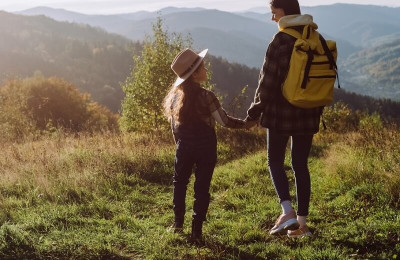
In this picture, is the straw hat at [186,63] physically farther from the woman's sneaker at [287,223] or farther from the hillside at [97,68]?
the hillside at [97,68]

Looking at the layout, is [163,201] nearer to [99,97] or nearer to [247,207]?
[247,207]

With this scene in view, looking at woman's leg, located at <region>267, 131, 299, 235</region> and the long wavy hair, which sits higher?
the long wavy hair

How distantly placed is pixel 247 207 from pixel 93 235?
2.30 metres

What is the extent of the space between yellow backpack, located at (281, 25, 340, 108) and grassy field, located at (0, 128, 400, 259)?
1.49m

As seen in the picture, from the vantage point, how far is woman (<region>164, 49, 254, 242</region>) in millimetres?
4051

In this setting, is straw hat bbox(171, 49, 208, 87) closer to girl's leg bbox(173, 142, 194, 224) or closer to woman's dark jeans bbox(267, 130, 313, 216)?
girl's leg bbox(173, 142, 194, 224)

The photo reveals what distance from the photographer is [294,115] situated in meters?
3.85

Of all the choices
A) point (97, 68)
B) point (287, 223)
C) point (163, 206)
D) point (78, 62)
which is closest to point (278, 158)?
point (287, 223)

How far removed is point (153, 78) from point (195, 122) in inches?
549

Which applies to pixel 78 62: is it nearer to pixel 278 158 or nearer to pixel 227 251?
pixel 278 158

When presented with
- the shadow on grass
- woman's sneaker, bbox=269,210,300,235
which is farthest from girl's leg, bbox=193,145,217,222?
woman's sneaker, bbox=269,210,300,235

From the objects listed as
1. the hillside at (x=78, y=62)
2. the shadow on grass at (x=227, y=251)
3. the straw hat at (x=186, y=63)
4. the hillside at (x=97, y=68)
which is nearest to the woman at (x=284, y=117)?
the shadow on grass at (x=227, y=251)

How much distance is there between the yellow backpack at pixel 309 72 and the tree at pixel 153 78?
44.1 feet

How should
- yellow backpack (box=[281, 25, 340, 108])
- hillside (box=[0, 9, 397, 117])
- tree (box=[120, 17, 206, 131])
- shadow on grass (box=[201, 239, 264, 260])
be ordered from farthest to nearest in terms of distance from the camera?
1. hillside (box=[0, 9, 397, 117])
2. tree (box=[120, 17, 206, 131])
3. shadow on grass (box=[201, 239, 264, 260])
4. yellow backpack (box=[281, 25, 340, 108])
